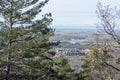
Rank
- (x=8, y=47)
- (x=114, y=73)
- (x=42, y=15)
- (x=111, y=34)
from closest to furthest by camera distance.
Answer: (x=111, y=34) < (x=8, y=47) < (x=42, y=15) < (x=114, y=73)

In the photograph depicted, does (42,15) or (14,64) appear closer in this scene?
(14,64)

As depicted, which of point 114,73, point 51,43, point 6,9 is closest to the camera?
point 6,9

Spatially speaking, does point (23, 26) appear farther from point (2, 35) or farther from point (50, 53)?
point (50, 53)

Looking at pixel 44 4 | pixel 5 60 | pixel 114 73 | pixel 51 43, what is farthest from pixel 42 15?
pixel 114 73

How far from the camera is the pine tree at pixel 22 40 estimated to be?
2674 centimetres

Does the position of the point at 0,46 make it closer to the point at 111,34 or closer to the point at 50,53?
the point at 50,53

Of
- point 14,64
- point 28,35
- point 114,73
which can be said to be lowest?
point 114,73

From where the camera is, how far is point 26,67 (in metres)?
27.8

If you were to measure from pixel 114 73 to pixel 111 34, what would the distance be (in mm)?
19037

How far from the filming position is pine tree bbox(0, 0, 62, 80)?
87.7ft

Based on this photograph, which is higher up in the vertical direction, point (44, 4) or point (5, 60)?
point (44, 4)

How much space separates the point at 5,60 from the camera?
26.1m

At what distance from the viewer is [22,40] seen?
2838 centimetres

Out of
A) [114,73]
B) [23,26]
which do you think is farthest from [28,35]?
[114,73]
